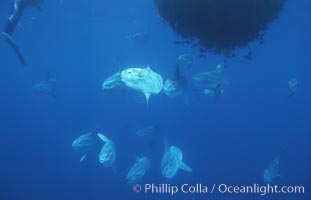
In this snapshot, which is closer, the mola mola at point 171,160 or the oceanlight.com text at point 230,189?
the mola mola at point 171,160

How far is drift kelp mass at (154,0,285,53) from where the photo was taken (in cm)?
534

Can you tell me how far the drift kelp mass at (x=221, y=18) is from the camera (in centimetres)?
534

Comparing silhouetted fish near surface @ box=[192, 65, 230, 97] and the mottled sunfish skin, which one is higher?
silhouetted fish near surface @ box=[192, 65, 230, 97]

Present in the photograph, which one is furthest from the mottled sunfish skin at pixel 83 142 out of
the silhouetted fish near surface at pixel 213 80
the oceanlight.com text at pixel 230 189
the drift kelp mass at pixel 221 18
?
the oceanlight.com text at pixel 230 189

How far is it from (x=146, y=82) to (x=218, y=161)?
2020cm

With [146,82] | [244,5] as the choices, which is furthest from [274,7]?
[146,82]

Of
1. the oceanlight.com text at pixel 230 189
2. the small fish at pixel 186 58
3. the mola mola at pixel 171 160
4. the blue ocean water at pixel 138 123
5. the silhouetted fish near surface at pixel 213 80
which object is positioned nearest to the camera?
the silhouetted fish near surface at pixel 213 80

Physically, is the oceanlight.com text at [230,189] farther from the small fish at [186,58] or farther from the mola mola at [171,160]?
the small fish at [186,58]

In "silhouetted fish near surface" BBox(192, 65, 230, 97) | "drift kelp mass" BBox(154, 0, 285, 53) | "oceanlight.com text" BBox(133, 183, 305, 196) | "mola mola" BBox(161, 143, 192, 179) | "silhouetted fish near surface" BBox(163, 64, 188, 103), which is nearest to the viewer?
"drift kelp mass" BBox(154, 0, 285, 53)

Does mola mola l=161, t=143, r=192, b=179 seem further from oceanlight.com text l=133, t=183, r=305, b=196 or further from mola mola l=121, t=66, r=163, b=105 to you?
oceanlight.com text l=133, t=183, r=305, b=196

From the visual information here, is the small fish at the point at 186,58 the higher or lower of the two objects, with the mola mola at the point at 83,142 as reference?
higher

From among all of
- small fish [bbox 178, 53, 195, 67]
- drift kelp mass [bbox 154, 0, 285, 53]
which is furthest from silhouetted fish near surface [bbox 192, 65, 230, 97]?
small fish [bbox 178, 53, 195, 67]

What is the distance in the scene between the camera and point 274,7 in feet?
17.8

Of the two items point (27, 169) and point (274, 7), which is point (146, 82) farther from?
point (27, 169)
